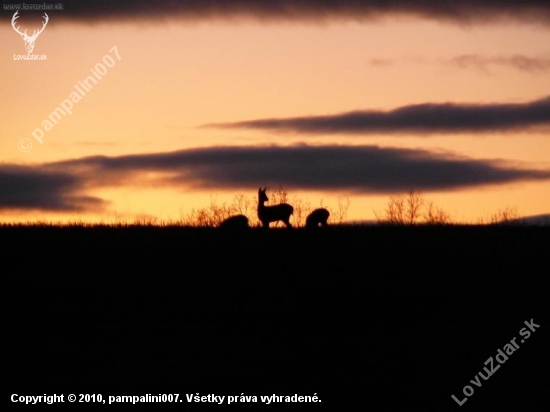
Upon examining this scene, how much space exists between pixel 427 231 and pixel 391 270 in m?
5.12

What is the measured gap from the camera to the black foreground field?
17.0 metres

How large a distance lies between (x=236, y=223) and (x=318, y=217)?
3.58 metres

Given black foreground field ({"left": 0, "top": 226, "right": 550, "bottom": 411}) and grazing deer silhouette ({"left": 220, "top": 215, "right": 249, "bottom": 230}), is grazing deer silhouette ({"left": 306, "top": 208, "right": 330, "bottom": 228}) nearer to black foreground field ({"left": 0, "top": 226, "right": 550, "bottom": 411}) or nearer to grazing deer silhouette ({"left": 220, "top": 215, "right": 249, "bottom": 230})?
grazing deer silhouette ({"left": 220, "top": 215, "right": 249, "bottom": 230})

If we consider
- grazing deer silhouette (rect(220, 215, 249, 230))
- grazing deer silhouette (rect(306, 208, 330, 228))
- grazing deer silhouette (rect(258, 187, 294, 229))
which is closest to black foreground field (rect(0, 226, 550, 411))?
grazing deer silhouette (rect(220, 215, 249, 230))

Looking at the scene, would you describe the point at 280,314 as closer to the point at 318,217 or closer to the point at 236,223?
the point at 236,223

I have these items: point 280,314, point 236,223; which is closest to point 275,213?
point 236,223

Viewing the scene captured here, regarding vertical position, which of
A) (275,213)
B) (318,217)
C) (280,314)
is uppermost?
(275,213)

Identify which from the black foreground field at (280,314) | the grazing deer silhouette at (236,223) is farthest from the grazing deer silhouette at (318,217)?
the black foreground field at (280,314)

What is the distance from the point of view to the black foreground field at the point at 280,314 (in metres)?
17.0

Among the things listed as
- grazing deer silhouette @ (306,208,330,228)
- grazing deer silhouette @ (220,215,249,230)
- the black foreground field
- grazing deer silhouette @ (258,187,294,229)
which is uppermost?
grazing deer silhouette @ (258,187,294,229)

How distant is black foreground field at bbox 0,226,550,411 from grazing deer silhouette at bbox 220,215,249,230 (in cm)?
95

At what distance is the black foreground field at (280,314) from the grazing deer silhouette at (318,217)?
362cm

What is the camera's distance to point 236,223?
30.2 m

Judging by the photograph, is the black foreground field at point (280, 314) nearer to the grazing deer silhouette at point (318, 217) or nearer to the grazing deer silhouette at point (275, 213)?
the grazing deer silhouette at point (318, 217)
